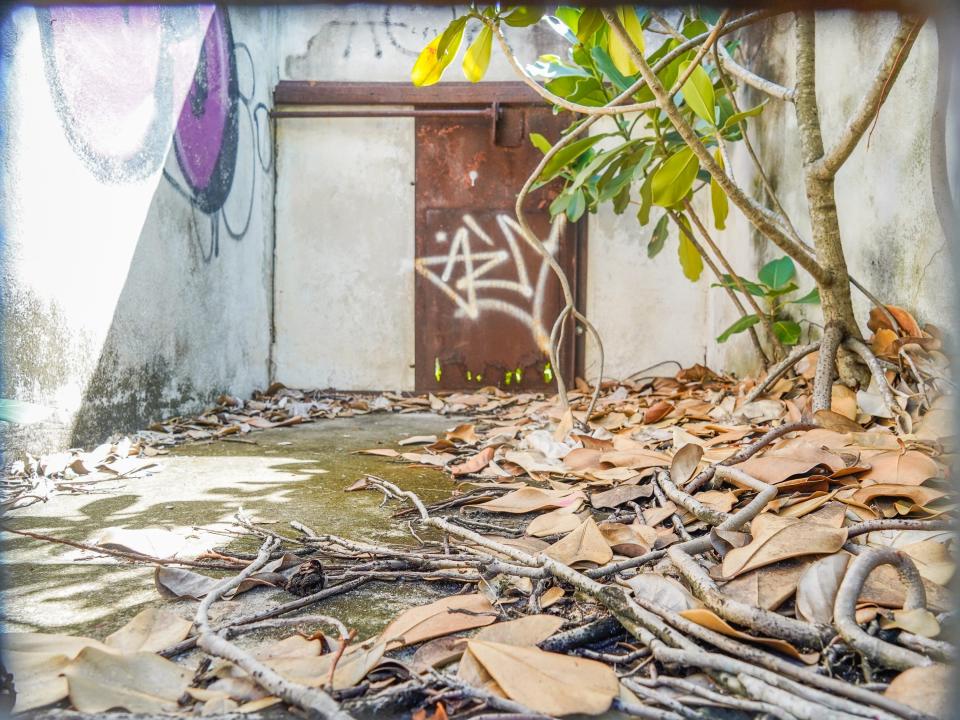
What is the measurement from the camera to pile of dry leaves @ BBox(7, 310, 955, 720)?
714mm

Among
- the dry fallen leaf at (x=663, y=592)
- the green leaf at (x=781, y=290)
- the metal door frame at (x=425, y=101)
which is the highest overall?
the metal door frame at (x=425, y=101)

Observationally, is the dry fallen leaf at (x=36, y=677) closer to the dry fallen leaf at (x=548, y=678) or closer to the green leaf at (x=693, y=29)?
the dry fallen leaf at (x=548, y=678)

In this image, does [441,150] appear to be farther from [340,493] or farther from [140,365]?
[340,493]

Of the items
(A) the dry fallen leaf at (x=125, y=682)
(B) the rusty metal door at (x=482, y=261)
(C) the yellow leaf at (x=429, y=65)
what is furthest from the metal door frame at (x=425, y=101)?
(A) the dry fallen leaf at (x=125, y=682)

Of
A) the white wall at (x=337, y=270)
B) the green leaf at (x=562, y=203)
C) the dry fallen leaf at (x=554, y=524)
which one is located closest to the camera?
the dry fallen leaf at (x=554, y=524)

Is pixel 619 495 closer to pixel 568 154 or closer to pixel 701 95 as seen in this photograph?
pixel 701 95

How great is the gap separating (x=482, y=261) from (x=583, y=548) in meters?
3.53

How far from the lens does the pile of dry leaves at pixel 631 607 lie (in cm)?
71

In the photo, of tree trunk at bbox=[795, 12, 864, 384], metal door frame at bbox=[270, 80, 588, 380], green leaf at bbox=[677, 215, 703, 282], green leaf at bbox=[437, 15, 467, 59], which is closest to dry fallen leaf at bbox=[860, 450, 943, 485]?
tree trunk at bbox=[795, 12, 864, 384]

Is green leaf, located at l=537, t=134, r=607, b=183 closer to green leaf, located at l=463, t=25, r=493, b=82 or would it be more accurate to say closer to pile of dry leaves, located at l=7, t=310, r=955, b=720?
green leaf, located at l=463, t=25, r=493, b=82

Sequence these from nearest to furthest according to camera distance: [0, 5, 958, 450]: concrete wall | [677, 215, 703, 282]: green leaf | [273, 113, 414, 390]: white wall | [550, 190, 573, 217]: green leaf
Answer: [0, 5, 958, 450]: concrete wall → [677, 215, 703, 282]: green leaf → [550, 190, 573, 217]: green leaf → [273, 113, 414, 390]: white wall

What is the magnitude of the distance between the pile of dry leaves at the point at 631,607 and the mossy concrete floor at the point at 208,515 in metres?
0.06

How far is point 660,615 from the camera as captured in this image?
0.86m

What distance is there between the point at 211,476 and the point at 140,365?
996mm
